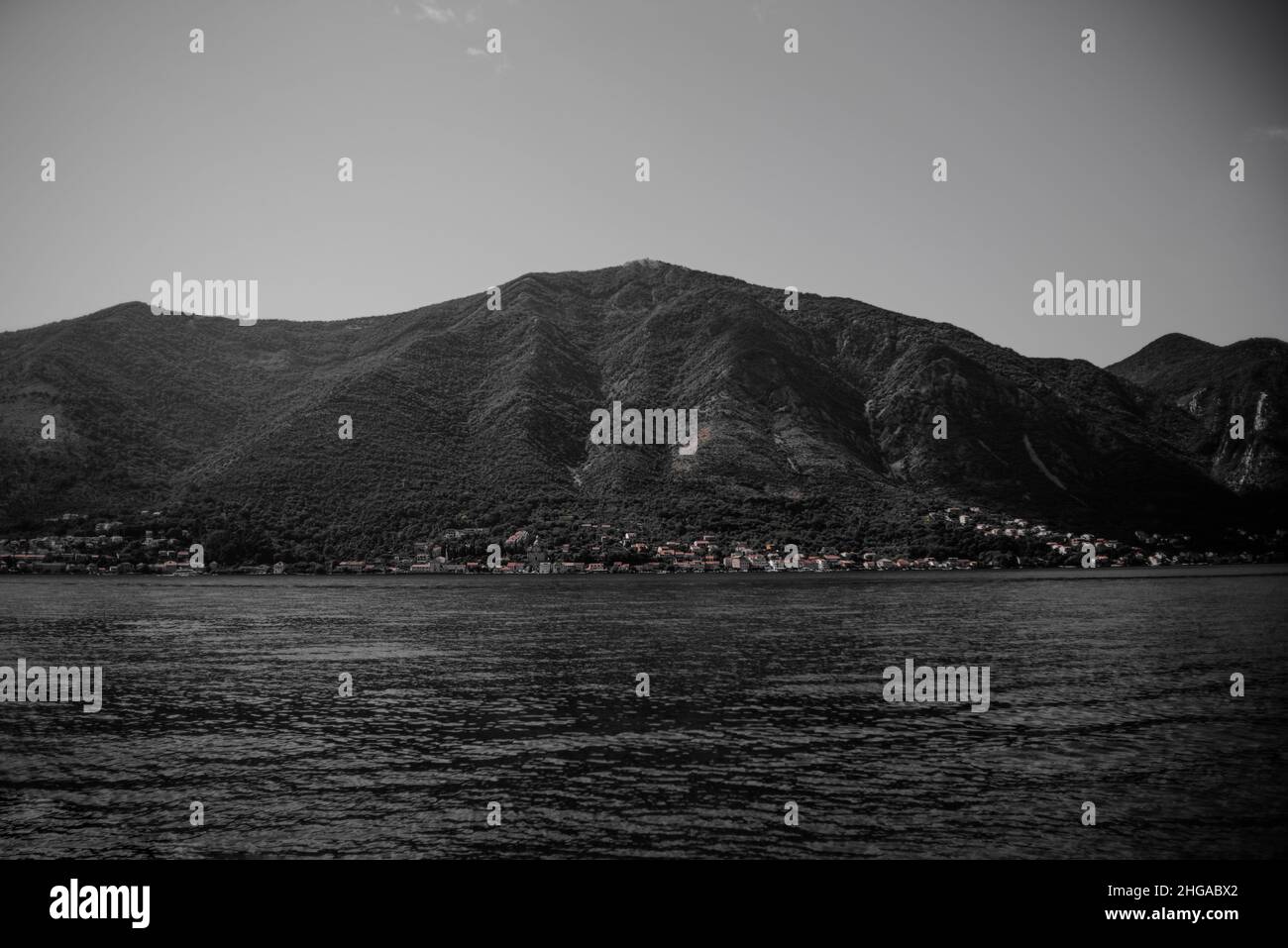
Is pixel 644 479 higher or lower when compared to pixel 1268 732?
higher

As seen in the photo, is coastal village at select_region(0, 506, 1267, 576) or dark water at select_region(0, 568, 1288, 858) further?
coastal village at select_region(0, 506, 1267, 576)

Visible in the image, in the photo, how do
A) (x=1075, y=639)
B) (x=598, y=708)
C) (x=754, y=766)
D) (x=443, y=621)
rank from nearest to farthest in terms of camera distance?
(x=754, y=766)
(x=598, y=708)
(x=1075, y=639)
(x=443, y=621)

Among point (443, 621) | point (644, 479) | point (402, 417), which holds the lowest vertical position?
point (443, 621)

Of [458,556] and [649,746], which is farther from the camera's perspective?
[458,556]

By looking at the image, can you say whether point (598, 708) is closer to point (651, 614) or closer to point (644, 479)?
point (651, 614)

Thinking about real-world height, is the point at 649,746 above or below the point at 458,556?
above

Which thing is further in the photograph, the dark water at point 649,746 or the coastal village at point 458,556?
the coastal village at point 458,556
